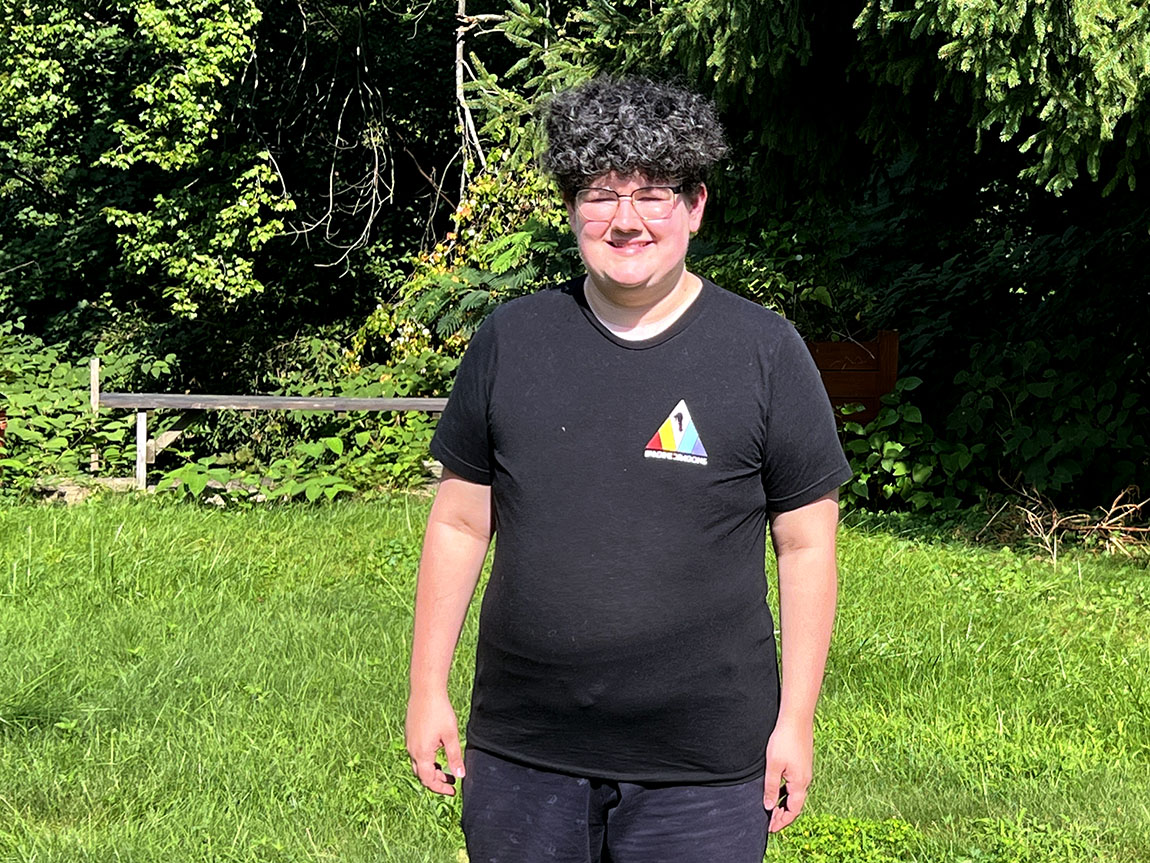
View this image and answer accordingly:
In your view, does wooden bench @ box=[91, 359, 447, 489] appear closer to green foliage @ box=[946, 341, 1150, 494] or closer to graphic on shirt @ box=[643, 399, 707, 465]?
green foliage @ box=[946, 341, 1150, 494]

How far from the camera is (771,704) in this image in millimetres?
2361

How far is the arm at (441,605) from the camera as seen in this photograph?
2418 mm

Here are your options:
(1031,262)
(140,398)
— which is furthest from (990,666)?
(140,398)

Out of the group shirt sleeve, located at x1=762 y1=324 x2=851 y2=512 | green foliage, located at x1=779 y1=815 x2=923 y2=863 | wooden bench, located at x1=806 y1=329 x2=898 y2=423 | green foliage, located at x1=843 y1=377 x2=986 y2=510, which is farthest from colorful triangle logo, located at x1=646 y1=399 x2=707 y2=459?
wooden bench, located at x1=806 y1=329 x2=898 y2=423

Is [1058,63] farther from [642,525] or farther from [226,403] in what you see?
[226,403]

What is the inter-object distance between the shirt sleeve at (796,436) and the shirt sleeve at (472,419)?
464 millimetres

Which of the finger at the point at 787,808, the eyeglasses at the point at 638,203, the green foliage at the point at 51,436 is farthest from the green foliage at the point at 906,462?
the eyeglasses at the point at 638,203

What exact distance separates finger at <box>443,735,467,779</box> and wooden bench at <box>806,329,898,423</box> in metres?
8.85

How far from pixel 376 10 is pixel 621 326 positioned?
19111mm

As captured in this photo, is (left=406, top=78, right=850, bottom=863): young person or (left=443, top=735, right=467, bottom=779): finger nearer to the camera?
(left=406, top=78, right=850, bottom=863): young person

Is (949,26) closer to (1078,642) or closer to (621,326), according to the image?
(1078,642)

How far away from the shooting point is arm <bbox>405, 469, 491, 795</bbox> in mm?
2418

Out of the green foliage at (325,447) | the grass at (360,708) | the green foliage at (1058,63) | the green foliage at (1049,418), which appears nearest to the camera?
the grass at (360,708)

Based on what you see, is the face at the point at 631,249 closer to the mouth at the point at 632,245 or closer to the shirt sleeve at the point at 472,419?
the mouth at the point at 632,245
